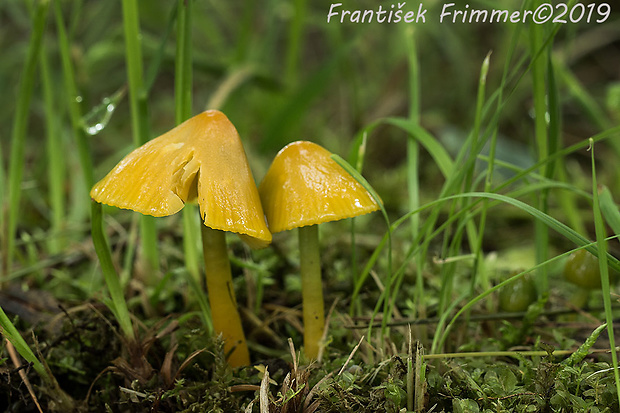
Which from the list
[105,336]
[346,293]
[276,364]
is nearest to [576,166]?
[346,293]

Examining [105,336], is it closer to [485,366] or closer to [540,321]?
[485,366]

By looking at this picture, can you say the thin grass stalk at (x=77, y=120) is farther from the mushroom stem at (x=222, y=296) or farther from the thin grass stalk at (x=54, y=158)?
the mushroom stem at (x=222, y=296)

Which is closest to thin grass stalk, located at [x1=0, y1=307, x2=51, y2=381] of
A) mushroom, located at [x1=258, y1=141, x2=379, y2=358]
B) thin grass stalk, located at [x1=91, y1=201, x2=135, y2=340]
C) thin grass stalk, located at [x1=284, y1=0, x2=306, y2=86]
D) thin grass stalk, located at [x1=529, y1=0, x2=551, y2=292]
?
thin grass stalk, located at [x1=91, y1=201, x2=135, y2=340]

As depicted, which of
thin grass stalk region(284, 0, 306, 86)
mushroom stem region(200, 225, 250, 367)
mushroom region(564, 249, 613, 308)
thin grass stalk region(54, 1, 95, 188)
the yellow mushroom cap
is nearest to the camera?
the yellow mushroom cap

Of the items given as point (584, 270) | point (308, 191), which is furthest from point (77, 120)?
point (584, 270)

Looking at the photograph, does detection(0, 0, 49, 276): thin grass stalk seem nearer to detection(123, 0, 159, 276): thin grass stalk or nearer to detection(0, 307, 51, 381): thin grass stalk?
detection(123, 0, 159, 276): thin grass stalk
